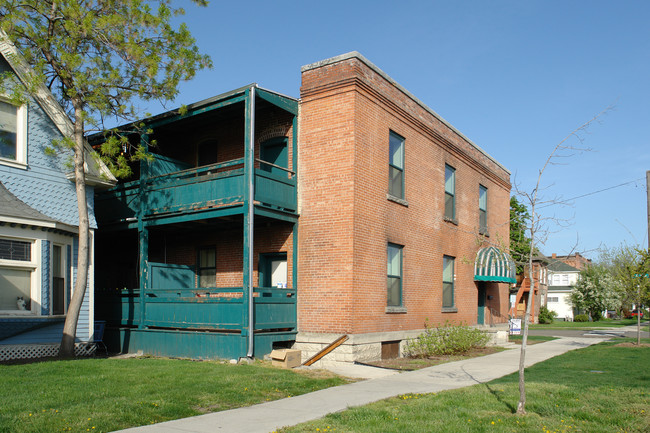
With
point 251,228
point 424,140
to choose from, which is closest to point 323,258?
point 251,228

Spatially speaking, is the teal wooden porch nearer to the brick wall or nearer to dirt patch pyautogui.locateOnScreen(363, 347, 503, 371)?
the brick wall

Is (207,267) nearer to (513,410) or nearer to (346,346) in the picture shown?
(346,346)

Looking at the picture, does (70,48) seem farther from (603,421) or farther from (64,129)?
(603,421)

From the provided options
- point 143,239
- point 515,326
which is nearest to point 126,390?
point 143,239

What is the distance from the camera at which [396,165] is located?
681 inches

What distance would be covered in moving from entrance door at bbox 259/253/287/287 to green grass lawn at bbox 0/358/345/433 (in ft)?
11.3

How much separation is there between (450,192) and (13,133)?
14.1 m

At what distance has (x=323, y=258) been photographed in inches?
592

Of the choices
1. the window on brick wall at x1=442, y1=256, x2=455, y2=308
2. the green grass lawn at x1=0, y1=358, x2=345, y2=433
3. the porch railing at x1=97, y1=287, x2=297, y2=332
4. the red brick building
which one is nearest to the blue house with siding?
the porch railing at x1=97, y1=287, x2=297, y2=332

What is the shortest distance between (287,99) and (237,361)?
7020 millimetres

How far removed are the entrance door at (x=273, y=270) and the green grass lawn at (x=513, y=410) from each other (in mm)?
6725

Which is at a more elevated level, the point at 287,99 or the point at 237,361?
the point at 287,99

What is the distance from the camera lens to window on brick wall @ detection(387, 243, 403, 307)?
54.5ft

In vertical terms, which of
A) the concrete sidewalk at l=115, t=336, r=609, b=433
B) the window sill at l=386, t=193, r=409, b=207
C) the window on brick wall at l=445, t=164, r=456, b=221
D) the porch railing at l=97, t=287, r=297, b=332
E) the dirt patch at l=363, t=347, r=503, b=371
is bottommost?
the dirt patch at l=363, t=347, r=503, b=371
